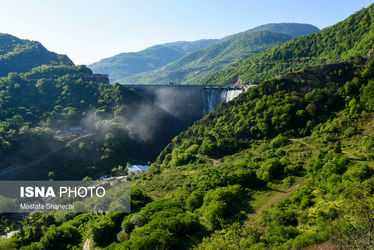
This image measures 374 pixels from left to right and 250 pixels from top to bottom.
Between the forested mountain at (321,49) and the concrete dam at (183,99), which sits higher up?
the forested mountain at (321,49)

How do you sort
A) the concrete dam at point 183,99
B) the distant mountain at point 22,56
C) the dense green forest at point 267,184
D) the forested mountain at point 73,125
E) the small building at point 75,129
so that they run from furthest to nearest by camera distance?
1. the distant mountain at point 22,56
2. the concrete dam at point 183,99
3. the small building at point 75,129
4. the forested mountain at point 73,125
5. the dense green forest at point 267,184

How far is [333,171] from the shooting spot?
81.2 feet

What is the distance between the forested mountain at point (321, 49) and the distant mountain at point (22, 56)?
304ft

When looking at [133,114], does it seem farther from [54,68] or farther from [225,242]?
[225,242]

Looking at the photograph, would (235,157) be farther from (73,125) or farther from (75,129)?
(73,125)

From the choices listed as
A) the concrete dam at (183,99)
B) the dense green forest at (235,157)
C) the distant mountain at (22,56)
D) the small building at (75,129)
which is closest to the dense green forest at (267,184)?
the dense green forest at (235,157)

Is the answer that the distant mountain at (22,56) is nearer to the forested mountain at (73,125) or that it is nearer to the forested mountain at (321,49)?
the forested mountain at (73,125)

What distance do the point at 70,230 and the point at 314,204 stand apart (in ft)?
83.5

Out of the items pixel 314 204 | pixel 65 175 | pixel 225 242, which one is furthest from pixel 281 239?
pixel 65 175

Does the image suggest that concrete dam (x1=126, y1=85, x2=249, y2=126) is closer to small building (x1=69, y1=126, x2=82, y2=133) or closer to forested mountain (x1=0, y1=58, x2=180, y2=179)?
forested mountain (x1=0, y1=58, x2=180, y2=179)

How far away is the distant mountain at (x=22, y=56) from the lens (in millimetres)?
107125

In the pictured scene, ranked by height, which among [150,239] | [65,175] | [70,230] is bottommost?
[65,175]

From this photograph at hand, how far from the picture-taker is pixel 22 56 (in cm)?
11494

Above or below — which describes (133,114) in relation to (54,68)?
below
